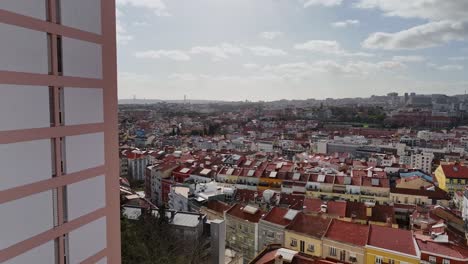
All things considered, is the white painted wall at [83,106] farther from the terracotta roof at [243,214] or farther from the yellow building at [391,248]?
the terracotta roof at [243,214]

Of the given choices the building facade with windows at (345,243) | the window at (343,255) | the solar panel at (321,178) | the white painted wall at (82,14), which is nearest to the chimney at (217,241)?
the building facade with windows at (345,243)

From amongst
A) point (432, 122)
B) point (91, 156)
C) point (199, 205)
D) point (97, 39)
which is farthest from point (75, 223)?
point (432, 122)

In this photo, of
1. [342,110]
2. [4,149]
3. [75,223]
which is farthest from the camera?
[342,110]

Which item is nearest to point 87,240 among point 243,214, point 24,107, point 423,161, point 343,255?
A: point 24,107

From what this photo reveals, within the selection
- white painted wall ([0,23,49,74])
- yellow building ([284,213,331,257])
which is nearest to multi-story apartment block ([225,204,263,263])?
yellow building ([284,213,331,257])

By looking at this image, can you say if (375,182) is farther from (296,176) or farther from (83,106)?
(83,106)

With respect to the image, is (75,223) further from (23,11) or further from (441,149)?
(441,149)
